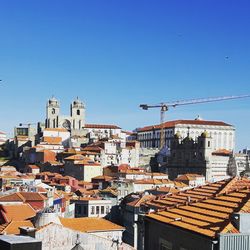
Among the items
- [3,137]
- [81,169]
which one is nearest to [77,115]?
[3,137]

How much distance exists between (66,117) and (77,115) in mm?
2826

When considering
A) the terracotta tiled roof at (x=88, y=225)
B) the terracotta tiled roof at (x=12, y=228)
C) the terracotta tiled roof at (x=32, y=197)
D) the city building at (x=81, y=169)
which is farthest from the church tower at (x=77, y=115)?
the terracotta tiled roof at (x=12, y=228)

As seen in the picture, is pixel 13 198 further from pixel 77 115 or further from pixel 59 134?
pixel 77 115

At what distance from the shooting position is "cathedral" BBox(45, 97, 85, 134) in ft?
395

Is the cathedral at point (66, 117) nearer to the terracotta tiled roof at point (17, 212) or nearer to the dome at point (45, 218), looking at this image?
the terracotta tiled roof at point (17, 212)

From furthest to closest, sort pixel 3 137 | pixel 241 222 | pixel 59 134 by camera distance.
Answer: pixel 3 137
pixel 59 134
pixel 241 222

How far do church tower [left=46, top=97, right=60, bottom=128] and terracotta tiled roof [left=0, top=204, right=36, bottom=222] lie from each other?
92.5 meters

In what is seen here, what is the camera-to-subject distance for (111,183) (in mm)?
63906

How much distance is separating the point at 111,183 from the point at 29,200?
30866 millimetres

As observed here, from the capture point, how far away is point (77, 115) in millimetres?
122062

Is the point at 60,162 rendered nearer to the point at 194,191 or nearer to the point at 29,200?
the point at 29,200

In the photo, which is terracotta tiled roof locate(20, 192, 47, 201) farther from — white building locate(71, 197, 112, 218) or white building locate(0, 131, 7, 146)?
white building locate(0, 131, 7, 146)

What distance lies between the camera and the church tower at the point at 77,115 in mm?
121125

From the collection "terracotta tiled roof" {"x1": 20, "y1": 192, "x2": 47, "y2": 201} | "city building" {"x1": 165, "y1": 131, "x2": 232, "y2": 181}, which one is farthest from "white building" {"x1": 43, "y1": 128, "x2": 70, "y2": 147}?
"terracotta tiled roof" {"x1": 20, "y1": 192, "x2": 47, "y2": 201}
